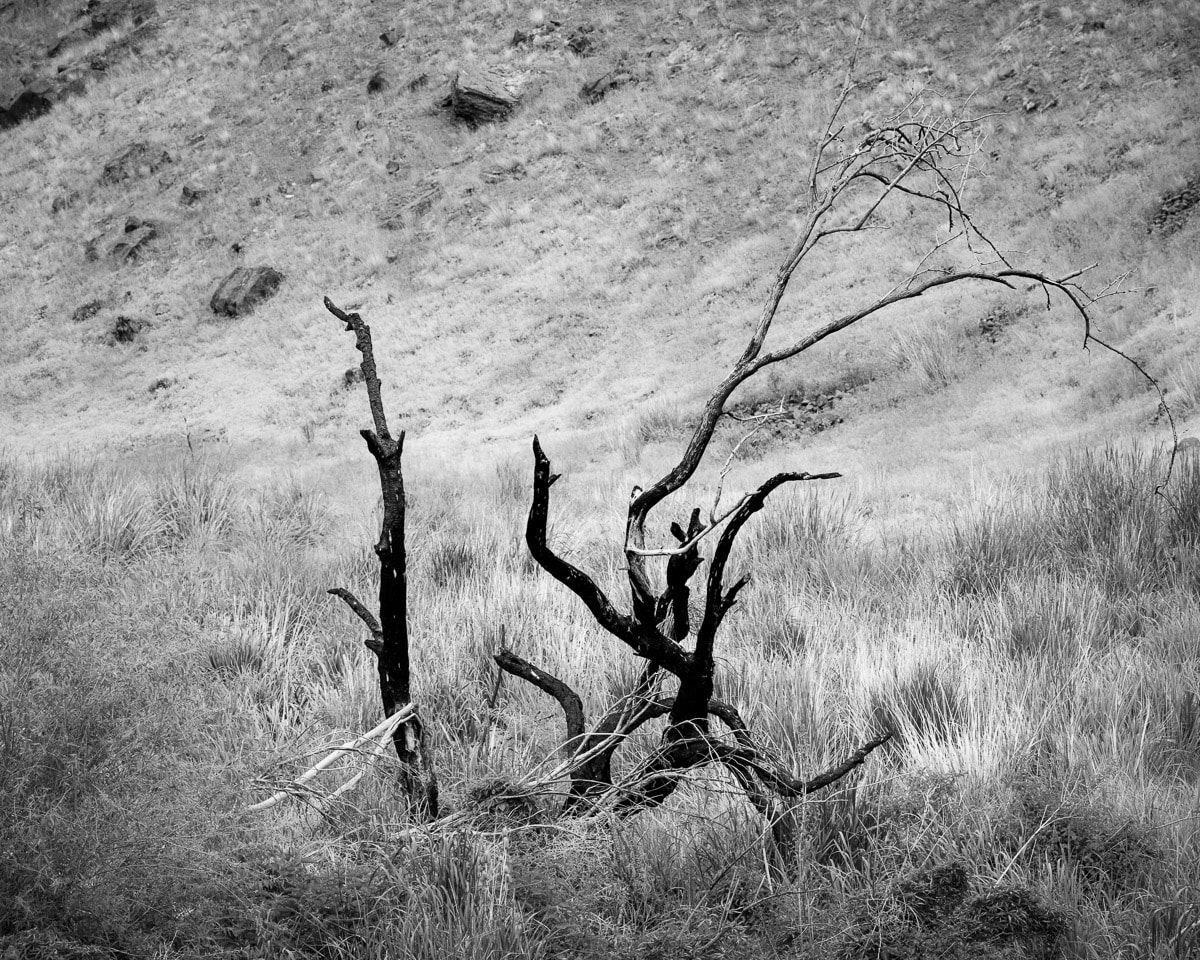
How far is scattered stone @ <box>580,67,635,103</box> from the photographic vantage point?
2723cm

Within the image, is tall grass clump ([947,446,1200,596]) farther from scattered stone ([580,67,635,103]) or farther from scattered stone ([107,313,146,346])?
scattered stone ([107,313,146,346])

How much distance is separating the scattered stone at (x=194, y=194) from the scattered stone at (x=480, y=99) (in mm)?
7335

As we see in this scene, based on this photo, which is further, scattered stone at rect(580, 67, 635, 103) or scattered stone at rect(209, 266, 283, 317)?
scattered stone at rect(580, 67, 635, 103)

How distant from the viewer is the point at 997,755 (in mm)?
3232

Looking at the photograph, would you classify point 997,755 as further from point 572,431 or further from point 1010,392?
point 572,431

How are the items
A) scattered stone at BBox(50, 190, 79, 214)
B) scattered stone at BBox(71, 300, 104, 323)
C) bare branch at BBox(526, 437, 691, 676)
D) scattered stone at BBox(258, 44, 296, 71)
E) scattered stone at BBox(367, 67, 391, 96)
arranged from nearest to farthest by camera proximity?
bare branch at BBox(526, 437, 691, 676) < scattered stone at BBox(71, 300, 104, 323) < scattered stone at BBox(367, 67, 391, 96) < scattered stone at BBox(50, 190, 79, 214) < scattered stone at BBox(258, 44, 296, 71)

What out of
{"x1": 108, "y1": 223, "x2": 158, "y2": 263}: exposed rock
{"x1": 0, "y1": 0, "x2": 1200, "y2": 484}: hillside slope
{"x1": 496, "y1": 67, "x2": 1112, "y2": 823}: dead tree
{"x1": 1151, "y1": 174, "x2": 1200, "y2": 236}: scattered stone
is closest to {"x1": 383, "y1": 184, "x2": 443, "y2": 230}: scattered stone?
{"x1": 0, "y1": 0, "x2": 1200, "y2": 484}: hillside slope

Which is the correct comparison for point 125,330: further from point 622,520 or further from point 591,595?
point 591,595

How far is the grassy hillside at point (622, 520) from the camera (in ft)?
7.93

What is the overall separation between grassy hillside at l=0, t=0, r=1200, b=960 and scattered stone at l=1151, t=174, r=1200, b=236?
0.18 metres

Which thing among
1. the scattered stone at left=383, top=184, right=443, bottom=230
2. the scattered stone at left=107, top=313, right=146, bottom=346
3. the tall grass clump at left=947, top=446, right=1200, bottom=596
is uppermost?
the scattered stone at left=383, top=184, right=443, bottom=230

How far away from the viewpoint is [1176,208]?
45.8 feet

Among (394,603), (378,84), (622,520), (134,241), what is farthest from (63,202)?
(394,603)

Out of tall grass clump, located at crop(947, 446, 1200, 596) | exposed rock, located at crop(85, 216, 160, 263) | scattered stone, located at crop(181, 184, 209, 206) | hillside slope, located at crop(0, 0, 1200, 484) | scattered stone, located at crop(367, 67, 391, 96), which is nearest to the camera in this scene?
tall grass clump, located at crop(947, 446, 1200, 596)
